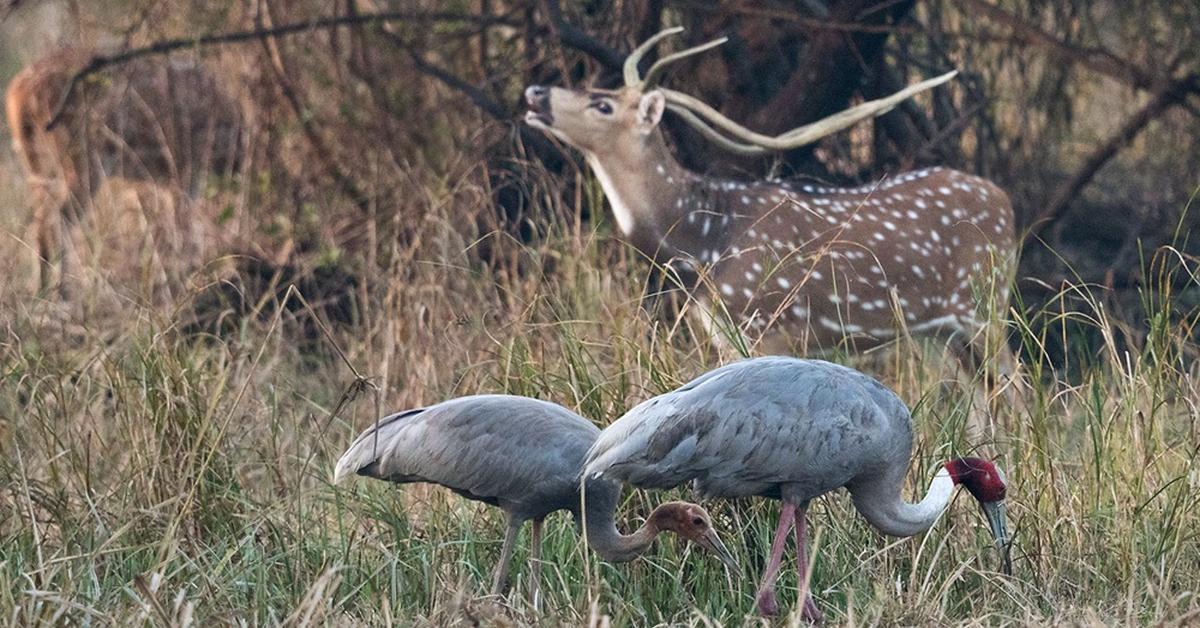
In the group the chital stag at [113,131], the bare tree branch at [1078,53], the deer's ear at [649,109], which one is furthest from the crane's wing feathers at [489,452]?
the chital stag at [113,131]

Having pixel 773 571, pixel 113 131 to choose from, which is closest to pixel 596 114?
pixel 773 571

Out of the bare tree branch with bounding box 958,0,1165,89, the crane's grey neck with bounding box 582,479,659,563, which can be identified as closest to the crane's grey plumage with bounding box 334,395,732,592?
the crane's grey neck with bounding box 582,479,659,563

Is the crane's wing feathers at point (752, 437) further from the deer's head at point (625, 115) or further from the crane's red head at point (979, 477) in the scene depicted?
the deer's head at point (625, 115)

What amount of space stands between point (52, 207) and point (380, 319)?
4035 millimetres

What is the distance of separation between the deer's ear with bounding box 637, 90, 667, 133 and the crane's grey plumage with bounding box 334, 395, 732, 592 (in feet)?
7.64

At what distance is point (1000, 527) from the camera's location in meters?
4.44

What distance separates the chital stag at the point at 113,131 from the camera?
372 inches

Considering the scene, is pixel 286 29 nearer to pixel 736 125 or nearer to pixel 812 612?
pixel 736 125

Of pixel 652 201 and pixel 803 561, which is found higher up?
pixel 803 561

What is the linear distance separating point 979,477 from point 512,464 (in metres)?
1.15

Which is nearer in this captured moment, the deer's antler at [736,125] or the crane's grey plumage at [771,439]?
the crane's grey plumage at [771,439]

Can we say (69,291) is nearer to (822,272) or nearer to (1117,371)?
(822,272)

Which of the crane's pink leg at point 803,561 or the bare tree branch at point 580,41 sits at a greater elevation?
the bare tree branch at point 580,41

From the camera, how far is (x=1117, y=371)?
16.8 feet
